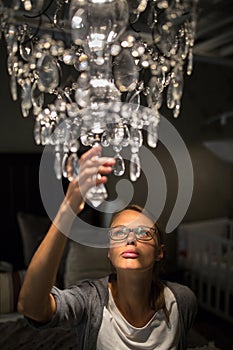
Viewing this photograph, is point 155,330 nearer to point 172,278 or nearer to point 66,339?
point 66,339

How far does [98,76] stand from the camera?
41.9 inches

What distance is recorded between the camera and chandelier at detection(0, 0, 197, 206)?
41.2 inches

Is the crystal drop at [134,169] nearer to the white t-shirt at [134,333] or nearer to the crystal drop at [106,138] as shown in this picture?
the crystal drop at [106,138]

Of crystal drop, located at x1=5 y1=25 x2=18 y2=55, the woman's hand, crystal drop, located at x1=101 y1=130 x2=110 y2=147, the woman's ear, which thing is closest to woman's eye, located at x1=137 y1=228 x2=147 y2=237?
the woman's ear

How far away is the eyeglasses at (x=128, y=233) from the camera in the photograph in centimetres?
125

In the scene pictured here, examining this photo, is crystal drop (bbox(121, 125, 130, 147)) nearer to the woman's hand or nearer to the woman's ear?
the woman's ear

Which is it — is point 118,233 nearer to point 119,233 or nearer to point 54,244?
point 119,233

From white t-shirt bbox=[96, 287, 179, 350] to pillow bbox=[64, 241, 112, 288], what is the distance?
1.38m

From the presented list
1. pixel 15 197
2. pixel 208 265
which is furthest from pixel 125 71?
pixel 208 265

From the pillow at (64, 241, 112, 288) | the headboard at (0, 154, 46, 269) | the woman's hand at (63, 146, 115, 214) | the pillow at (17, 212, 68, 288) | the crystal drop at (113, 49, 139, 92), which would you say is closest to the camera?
the woman's hand at (63, 146, 115, 214)

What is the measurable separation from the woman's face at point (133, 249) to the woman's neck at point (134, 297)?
4cm

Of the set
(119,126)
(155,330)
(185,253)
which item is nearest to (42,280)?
(155,330)

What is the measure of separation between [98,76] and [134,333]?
81 centimetres

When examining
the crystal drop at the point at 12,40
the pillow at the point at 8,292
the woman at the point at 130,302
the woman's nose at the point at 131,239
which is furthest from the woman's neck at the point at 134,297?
the pillow at the point at 8,292
